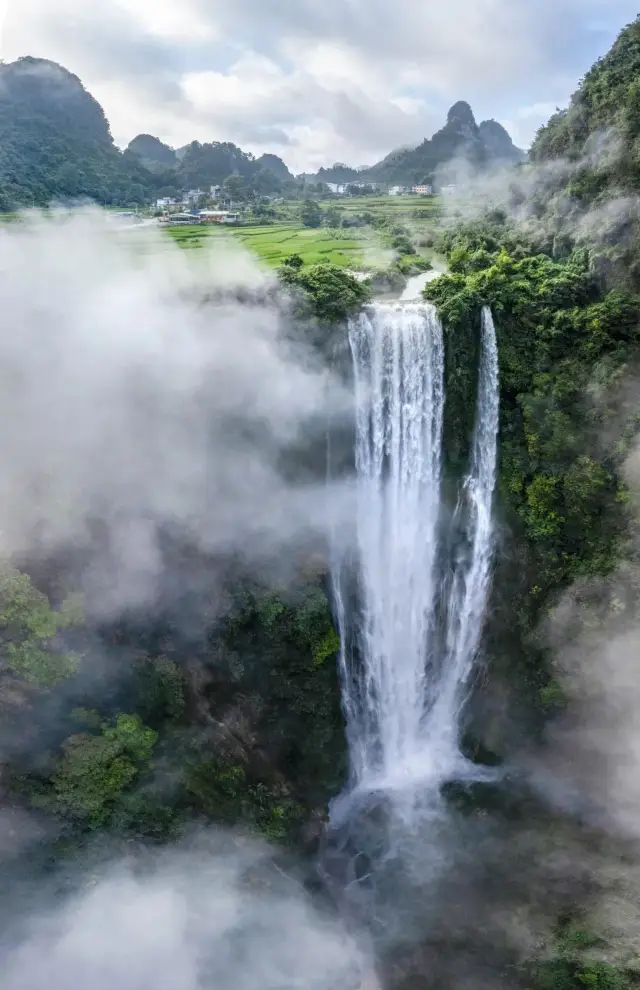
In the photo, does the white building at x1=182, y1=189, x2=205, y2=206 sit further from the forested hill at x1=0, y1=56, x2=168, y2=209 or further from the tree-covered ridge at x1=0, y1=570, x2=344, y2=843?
the tree-covered ridge at x1=0, y1=570, x2=344, y2=843

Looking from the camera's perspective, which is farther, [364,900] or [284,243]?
[284,243]

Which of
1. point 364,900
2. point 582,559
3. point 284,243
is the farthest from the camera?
point 284,243

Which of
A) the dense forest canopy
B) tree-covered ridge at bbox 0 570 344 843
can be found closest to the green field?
the dense forest canopy

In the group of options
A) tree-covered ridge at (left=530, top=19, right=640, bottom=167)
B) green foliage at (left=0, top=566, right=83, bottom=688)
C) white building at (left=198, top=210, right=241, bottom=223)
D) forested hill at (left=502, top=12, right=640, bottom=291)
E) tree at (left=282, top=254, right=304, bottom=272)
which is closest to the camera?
green foliage at (left=0, top=566, right=83, bottom=688)

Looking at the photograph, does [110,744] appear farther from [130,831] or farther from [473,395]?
[473,395]

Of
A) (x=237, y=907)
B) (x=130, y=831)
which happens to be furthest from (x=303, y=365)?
(x=237, y=907)

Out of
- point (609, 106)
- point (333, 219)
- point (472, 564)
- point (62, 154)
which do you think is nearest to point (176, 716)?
point (472, 564)
